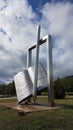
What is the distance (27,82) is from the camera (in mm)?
17141

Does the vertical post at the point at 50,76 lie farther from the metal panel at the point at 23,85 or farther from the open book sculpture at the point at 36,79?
the metal panel at the point at 23,85

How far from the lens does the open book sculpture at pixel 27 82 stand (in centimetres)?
1628

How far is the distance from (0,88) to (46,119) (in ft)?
214

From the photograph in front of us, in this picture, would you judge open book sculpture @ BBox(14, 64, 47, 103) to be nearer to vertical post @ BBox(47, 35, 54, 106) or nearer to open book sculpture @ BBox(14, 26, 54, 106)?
open book sculpture @ BBox(14, 26, 54, 106)

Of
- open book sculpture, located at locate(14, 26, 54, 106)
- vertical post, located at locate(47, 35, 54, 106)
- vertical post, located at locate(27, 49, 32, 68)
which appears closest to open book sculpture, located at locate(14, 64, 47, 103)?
open book sculpture, located at locate(14, 26, 54, 106)

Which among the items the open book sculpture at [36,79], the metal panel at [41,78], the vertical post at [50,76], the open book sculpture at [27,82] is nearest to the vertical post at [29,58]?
the open book sculpture at [27,82]

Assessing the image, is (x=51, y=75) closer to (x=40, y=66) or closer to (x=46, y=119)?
(x=40, y=66)

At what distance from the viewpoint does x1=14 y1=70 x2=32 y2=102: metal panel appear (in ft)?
54.4

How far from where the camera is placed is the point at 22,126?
28.8 ft

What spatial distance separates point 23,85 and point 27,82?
12.7 inches

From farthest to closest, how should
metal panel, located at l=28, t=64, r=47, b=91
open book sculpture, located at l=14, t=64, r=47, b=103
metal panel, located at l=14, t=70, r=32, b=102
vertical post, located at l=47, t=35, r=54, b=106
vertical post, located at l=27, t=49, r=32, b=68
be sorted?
1. vertical post, located at l=27, t=49, r=32, b=68
2. metal panel, located at l=14, t=70, r=32, b=102
3. open book sculpture, located at l=14, t=64, r=47, b=103
4. metal panel, located at l=28, t=64, r=47, b=91
5. vertical post, located at l=47, t=35, r=54, b=106

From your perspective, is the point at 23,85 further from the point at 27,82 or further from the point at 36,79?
the point at 36,79

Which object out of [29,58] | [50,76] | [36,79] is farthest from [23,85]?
[29,58]

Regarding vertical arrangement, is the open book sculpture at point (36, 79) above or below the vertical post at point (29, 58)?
below
